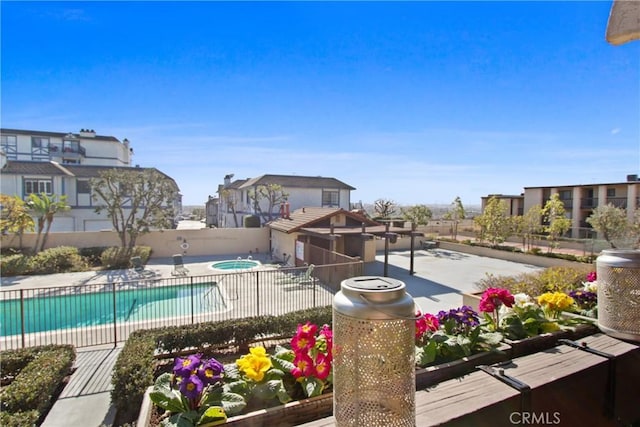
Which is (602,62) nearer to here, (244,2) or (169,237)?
(244,2)

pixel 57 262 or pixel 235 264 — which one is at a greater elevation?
pixel 57 262

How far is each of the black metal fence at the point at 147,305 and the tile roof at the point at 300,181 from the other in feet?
54.9

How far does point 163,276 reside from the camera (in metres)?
14.0

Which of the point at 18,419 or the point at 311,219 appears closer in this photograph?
the point at 18,419

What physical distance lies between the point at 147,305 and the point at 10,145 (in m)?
37.5

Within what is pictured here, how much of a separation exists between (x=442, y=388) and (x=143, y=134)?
29447 mm

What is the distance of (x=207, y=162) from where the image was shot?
130ft

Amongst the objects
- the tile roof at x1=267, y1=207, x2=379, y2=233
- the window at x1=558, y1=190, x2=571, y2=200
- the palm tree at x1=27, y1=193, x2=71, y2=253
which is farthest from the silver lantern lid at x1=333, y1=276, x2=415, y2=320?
the window at x1=558, y1=190, x2=571, y2=200

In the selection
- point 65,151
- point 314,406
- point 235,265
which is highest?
point 65,151

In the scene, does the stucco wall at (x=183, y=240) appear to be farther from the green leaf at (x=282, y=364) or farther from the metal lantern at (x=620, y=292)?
the metal lantern at (x=620, y=292)

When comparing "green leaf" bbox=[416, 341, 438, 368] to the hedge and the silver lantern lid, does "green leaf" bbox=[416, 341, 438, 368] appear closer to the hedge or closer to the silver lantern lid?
the silver lantern lid

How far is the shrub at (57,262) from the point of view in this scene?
14227 millimetres

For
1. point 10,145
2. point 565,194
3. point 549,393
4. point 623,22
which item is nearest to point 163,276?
point 549,393

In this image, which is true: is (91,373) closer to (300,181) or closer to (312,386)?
(312,386)
